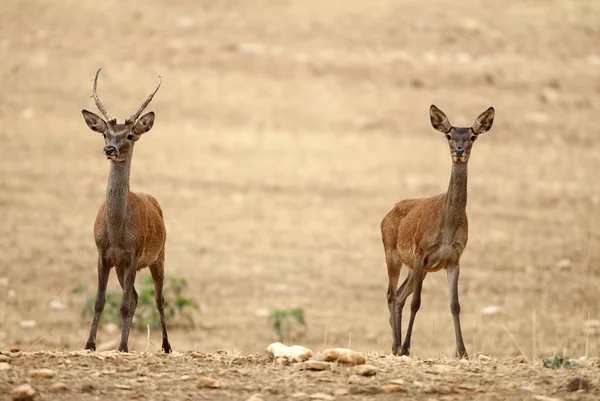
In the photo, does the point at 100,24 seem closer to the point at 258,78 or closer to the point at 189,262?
the point at 258,78

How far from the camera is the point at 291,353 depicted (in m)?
8.56

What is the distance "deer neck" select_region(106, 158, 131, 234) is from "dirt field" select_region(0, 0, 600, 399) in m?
1.95

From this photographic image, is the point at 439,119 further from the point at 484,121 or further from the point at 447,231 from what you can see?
the point at 447,231

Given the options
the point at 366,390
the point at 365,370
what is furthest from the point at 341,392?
the point at 365,370

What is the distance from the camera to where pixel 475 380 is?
8.02 m

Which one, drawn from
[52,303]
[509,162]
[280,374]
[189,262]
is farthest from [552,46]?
[280,374]

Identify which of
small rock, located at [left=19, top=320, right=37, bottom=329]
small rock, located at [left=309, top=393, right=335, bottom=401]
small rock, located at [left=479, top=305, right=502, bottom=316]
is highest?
small rock, located at [left=479, top=305, right=502, bottom=316]

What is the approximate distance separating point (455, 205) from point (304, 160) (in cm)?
1455

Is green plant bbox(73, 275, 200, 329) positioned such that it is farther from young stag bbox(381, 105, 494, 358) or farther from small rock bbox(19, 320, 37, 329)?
young stag bbox(381, 105, 494, 358)

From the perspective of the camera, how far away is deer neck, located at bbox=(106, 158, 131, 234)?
33.1ft

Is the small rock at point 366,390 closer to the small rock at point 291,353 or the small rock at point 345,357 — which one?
the small rock at point 345,357

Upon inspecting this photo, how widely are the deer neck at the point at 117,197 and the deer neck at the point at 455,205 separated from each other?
2834 millimetres

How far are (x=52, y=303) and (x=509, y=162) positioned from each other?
1196cm

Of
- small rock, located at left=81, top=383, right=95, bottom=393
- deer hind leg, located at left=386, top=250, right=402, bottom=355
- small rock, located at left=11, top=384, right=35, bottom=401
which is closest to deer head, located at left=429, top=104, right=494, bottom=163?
deer hind leg, located at left=386, top=250, right=402, bottom=355
